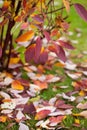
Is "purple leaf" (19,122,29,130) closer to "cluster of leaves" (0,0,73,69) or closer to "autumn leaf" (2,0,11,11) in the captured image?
"cluster of leaves" (0,0,73,69)

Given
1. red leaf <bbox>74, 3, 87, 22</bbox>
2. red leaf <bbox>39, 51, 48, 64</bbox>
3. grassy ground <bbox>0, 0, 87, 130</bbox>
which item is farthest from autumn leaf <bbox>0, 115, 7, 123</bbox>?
red leaf <bbox>74, 3, 87, 22</bbox>

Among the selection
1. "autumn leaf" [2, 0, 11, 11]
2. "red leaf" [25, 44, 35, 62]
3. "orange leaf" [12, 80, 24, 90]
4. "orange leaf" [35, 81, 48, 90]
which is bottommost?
"orange leaf" [35, 81, 48, 90]

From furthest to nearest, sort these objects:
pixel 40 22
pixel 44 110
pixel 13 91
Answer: pixel 13 91 < pixel 44 110 < pixel 40 22

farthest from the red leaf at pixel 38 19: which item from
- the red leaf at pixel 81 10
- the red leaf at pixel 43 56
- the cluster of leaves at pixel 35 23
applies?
the red leaf at pixel 43 56

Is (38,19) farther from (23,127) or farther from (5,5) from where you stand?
(23,127)

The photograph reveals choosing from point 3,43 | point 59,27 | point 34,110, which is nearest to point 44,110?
point 34,110

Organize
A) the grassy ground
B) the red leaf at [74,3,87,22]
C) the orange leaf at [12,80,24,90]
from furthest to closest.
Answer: the orange leaf at [12,80,24,90]
the grassy ground
the red leaf at [74,3,87,22]

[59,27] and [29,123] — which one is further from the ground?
[59,27]

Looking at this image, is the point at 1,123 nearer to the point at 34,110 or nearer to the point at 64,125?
the point at 34,110

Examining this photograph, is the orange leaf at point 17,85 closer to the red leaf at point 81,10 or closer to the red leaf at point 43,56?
the red leaf at point 43,56

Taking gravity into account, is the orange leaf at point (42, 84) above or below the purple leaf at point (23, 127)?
above

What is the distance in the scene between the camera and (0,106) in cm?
197

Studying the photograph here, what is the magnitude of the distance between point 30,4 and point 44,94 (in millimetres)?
562

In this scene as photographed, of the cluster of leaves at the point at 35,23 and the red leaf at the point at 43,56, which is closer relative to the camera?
the cluster of leaves at the point at 35,23
